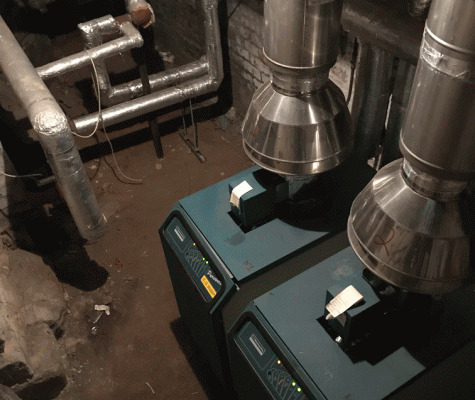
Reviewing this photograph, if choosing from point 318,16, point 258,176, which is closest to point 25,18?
point 258,176

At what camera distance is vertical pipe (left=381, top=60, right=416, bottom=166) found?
2119mm

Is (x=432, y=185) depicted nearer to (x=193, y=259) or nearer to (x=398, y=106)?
(x=398, y=106)

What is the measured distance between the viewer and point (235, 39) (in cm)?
401

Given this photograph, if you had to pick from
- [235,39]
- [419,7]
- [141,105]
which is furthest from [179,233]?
[235,39]

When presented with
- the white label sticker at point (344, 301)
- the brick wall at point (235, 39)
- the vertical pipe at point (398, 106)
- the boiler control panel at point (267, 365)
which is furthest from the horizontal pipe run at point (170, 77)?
the white label sticker at point (344, 301)

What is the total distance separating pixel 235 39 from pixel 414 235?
3.20 meters

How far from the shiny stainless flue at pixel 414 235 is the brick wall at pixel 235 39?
1.73 m

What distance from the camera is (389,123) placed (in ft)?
7.56

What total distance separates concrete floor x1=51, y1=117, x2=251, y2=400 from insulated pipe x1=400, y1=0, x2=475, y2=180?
213 cm

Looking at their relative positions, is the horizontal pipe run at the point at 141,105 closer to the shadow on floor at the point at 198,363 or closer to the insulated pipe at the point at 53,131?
the insulated pipe at the point at 53,131

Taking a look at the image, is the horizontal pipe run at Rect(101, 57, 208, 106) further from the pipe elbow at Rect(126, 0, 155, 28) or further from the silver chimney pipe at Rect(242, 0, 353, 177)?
the silver chimney pipe at Rect(242, 0, 353, 177)

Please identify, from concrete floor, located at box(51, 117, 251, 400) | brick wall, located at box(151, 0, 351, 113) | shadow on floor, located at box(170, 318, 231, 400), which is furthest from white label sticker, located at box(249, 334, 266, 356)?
brick wall, located at box(151, 0, 351, 113)

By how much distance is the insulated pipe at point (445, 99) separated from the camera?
3.02 ft

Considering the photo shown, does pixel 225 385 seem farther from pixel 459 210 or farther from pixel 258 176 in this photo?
pixel 459 210
